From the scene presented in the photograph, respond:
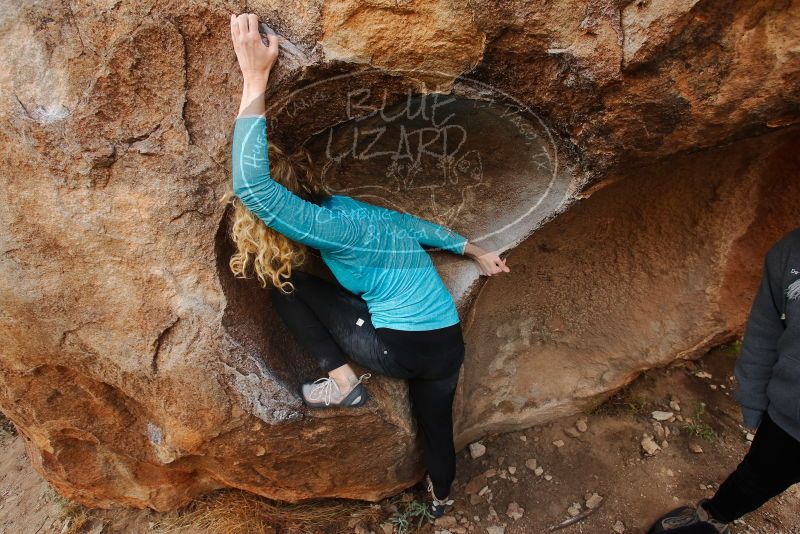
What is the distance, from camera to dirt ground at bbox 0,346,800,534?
218 centimetres

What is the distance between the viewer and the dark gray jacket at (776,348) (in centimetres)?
143

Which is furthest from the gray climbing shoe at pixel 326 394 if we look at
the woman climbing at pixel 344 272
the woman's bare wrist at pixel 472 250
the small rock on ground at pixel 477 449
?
the small rock on ground at pixel 477 449

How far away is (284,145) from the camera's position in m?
1.63

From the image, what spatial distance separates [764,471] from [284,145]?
1.65m

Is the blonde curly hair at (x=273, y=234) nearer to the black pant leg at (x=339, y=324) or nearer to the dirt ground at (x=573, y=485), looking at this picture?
the black pant leg at (x=339, y=324)

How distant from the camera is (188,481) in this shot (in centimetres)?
218

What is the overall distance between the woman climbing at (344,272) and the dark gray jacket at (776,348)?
2.46 feet

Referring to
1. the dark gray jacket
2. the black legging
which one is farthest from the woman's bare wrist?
the dark gray jacket

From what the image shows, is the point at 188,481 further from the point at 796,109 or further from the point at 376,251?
the point at 796,109

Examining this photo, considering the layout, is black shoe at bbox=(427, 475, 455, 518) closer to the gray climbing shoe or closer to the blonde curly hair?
the gray climbing shoe

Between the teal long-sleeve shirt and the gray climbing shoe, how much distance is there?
0.77ft

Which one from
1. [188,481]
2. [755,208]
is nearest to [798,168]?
[755,208]

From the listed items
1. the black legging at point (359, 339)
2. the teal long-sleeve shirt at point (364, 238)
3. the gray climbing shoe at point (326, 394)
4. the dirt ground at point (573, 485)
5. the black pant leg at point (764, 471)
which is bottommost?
the dirt ground at point (573, 485)

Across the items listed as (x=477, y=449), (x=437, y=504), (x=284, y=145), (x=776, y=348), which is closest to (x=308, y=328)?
(x=284, y=145)
